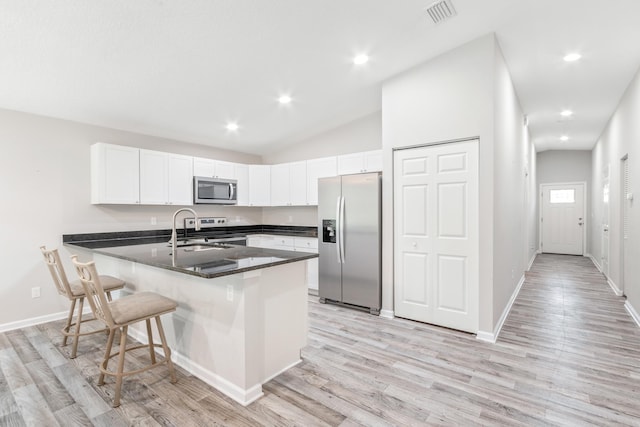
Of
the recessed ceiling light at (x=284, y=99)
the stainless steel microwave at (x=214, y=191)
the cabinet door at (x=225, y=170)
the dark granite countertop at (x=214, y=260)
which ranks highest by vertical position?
the recessed ceiling light at (x=284, y=99)

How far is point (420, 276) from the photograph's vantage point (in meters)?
3.62

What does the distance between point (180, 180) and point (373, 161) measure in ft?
9.51

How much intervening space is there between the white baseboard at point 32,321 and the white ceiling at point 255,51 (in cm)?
238

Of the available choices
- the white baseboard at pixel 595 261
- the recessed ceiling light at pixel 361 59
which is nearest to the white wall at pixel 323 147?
the recessed ceiling light at pixel 361 59

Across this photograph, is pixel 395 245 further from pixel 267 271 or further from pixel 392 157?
pixel 267 271

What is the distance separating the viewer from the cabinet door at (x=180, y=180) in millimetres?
4629

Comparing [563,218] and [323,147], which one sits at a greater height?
[323,147]

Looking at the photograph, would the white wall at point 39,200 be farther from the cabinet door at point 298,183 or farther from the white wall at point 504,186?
the white wall at point 504,186

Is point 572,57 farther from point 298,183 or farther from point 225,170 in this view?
point 225,170

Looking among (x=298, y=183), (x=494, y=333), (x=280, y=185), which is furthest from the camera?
(x=280, y=185)

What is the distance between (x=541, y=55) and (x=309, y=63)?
267 cm

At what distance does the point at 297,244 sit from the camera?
5176 mm

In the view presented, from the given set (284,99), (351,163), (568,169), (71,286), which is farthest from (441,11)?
(568,169)

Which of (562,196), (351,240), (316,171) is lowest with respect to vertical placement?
(351,240)
